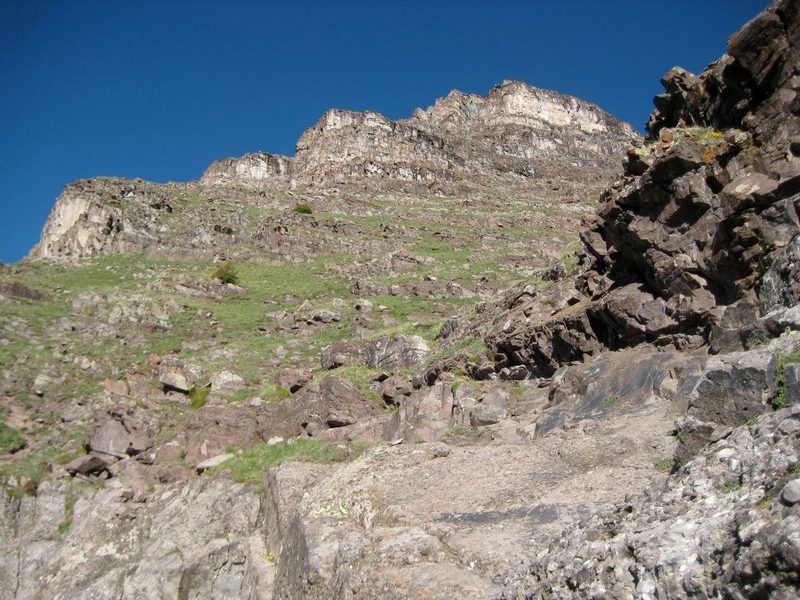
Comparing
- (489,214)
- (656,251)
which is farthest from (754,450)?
(489,214)

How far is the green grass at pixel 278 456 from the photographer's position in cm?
1359

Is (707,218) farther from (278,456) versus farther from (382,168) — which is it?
(382,168)

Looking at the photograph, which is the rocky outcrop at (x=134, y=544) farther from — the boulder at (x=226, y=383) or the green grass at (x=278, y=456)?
the boulder at (x=226, y=383)

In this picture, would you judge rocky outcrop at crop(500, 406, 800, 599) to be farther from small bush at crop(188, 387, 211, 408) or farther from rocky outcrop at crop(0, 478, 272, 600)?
small bush at crop(188, 387, 211, 408)

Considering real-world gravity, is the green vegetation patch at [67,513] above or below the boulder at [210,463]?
below

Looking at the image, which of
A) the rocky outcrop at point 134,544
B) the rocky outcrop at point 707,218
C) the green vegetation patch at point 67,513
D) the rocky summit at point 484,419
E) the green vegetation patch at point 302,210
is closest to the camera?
the rocky summit at point 484,419

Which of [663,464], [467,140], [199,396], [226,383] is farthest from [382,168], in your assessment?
[663,464]

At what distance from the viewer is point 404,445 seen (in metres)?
12.1

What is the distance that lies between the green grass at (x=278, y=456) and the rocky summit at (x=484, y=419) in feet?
0.23

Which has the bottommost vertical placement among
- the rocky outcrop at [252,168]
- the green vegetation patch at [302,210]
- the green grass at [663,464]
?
the green grass at [663,464]

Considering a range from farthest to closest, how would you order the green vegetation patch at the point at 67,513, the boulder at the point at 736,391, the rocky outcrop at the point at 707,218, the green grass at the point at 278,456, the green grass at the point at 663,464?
the green vegetation patch at the point at 67,513 < the green grass at the point at 278,456 < the rocky outcrop at the point at 707,218 < the green grass at the point at 663,464 < the boulder at the point at 736,391

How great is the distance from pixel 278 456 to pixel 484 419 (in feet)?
16.8

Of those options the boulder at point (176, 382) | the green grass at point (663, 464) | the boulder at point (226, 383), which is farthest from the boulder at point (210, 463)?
the green grass at point (663, 464)

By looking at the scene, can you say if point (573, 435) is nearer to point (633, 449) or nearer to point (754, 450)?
point (633, 449)
